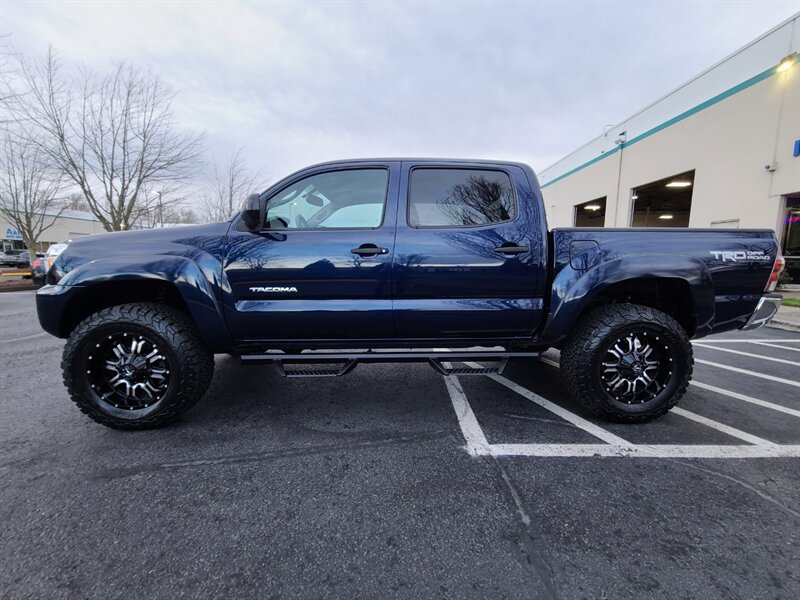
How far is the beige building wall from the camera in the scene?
34.1ft

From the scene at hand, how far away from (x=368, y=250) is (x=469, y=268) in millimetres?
750

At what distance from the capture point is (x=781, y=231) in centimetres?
1085

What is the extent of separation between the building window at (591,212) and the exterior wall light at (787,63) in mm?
9461

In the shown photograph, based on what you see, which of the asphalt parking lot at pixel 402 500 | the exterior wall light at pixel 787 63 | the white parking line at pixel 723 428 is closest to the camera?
the asphalt parking lot at pixel 402 500

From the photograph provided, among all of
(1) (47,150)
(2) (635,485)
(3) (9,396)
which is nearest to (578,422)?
(2) (635,485)

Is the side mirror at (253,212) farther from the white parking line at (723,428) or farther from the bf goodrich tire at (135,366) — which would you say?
the white parking line at (723,428)

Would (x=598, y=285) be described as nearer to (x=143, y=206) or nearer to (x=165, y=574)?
(x=165, y=574)

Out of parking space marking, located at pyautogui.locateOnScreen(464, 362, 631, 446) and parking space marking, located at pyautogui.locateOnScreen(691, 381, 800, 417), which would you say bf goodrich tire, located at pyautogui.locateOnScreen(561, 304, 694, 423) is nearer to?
parking space marking, located at pyautogui.locateOnScreen(464, 362, 631, 446)

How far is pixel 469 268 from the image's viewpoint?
2.68m

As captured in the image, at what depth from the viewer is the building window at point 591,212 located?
2159 cm

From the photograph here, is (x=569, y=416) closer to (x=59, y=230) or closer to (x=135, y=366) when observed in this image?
(x=135, y=366)

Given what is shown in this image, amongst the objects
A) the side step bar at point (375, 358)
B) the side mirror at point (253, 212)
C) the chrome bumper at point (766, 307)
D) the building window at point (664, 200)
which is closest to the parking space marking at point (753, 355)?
the chrome bumper at point (766, 307)

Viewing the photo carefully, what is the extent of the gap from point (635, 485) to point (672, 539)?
38 cm

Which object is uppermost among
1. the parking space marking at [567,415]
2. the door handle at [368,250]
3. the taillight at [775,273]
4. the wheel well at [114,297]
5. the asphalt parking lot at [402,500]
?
the door handle at [368,250]
